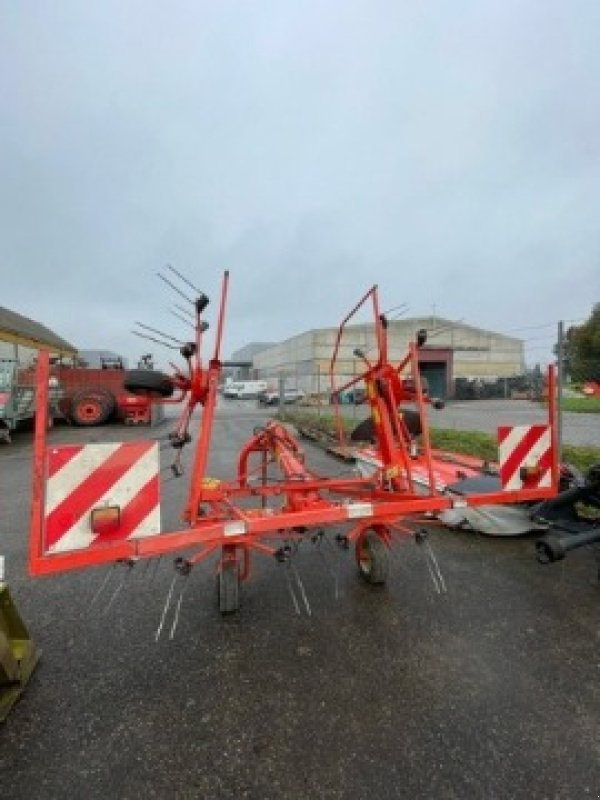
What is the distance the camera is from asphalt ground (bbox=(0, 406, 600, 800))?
174 cm

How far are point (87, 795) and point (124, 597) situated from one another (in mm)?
1577

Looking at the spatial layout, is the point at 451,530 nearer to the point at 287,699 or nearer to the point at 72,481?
the point at 287,699

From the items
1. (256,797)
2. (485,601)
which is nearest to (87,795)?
(256,797)

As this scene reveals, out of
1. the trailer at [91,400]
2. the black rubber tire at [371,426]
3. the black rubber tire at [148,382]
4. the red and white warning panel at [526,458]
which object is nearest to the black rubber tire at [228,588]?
the black rubber tire at [148,382]

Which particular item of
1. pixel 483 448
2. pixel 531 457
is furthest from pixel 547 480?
pixel 483 448

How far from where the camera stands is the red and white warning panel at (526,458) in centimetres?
298

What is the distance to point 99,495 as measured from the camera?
210cm

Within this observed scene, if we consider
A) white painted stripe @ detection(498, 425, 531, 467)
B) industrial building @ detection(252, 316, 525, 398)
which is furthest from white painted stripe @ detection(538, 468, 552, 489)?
industrial building @ detection(252, 316, 525, 398)

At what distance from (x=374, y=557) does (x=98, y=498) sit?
200 centimetres

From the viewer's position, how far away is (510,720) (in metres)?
2.01

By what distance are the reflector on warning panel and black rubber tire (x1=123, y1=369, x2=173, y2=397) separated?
20.5 inches

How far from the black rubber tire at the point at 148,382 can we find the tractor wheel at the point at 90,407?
14385mm

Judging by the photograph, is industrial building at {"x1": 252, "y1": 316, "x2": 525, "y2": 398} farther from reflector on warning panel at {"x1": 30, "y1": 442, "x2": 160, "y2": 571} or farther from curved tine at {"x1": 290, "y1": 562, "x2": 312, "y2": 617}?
reflector on warning panel at {"x1": 30, "y1": 442, "x2": 160, "y2": 571}

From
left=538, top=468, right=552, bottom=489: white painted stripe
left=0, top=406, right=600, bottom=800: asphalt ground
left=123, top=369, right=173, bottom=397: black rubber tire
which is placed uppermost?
left=123, top=369, right=173, bottom=397: black rubber tire
